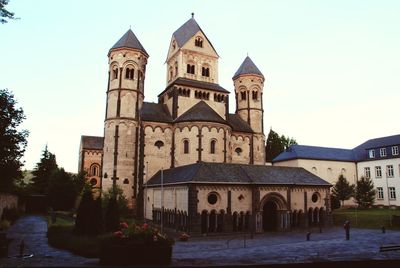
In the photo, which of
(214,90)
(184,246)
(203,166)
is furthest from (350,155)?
(184,246)

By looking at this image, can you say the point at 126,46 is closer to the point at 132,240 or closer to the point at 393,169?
the point at 132,240

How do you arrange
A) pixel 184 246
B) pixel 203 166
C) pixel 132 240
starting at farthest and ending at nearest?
pixel 203 166
pixel 184 246
pixel 132 240

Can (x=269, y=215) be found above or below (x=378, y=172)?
below

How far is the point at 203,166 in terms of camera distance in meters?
35.9

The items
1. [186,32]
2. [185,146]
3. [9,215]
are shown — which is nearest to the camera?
[9,215]

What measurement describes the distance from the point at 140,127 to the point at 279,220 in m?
23.8

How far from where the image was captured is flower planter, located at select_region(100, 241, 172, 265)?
13420 millimetres

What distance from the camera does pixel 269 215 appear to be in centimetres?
3806

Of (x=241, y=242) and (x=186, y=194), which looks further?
(x=186, y=194)

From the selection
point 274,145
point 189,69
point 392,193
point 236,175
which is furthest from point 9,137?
point 274,145

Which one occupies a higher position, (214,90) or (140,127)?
(214,90)

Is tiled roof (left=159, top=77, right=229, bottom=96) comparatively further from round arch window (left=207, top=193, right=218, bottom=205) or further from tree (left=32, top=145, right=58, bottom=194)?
tree (left=32, top=145, right=58, bottom=194)

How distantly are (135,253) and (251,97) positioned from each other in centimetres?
4823

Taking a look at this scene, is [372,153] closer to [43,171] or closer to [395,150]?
[395,150]
